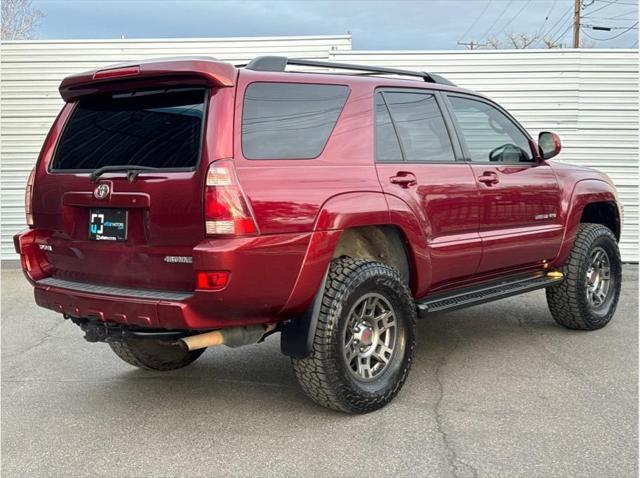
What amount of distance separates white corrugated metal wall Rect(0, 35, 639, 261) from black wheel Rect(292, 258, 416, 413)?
6359mm

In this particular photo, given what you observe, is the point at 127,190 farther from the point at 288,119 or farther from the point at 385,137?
Result: the point at 385,137

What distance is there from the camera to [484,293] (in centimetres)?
488

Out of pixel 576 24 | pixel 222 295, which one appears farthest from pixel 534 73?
pixel 576 24

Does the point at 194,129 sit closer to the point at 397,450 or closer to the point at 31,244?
the point at 31,244

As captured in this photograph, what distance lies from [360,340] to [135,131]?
1.76 metres

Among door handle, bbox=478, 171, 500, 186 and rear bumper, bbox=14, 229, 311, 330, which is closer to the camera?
rear bumper, bbox=14, 229, 311, 330

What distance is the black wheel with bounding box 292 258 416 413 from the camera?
368 cm

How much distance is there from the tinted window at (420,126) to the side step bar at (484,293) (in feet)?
3.15

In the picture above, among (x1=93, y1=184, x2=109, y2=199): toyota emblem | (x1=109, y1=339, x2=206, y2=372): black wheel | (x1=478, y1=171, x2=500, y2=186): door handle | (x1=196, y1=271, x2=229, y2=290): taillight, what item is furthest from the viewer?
(x1=478, y1=171, x2=500, y2=186): door handle

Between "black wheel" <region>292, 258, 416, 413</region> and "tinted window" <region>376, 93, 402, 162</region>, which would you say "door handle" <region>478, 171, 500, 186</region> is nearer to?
"tinted window" <region>376, 93, 402, 162</region>

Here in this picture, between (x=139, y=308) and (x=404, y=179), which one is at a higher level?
(x=404, y=179)

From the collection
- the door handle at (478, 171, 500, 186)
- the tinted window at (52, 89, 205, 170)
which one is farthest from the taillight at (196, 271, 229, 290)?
the door handle at (478, 171, 500, 186)

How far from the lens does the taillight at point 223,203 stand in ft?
10.7

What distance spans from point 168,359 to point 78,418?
88 cm
